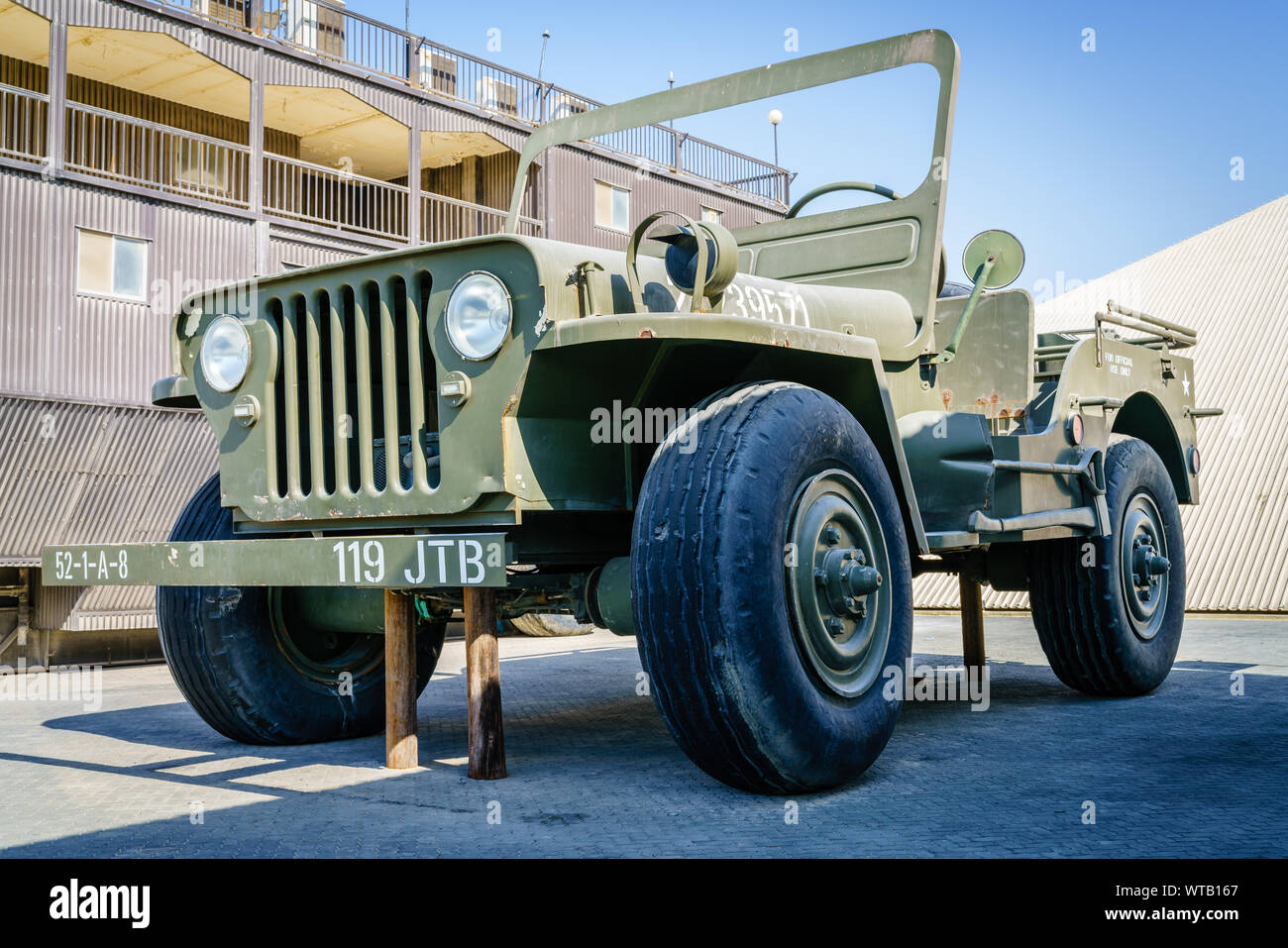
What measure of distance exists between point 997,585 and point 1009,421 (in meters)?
1.15

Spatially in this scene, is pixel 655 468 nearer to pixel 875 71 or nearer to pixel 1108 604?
pixel 875 71

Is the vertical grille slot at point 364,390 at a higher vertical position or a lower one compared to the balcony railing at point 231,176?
lower

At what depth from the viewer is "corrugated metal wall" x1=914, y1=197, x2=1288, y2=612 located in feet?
45.2

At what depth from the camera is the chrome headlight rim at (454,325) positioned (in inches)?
161

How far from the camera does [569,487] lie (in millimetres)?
4277

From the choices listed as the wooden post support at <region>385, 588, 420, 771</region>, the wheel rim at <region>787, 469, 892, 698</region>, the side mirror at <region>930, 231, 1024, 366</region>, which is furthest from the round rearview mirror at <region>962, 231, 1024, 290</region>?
the wooden post support at <region>385, 588, 420, 771</region>

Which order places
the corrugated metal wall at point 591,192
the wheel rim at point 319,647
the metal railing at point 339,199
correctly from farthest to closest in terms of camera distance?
the metal railing at point 339,199, the corrugated metal wall at point 591,192, the wheel rim at point 319,647

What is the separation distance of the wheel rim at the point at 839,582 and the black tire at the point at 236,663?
2461mm

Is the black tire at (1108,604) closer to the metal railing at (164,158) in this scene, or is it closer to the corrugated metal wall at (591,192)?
the corrugated metal wall at (591,192)

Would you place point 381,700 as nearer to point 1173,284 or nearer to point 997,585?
point 997,585

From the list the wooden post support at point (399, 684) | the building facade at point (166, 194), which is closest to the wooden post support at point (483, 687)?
the wooden post support at point (399, 684)

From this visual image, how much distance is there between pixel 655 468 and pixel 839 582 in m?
0.75

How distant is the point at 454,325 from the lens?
421 centimetres

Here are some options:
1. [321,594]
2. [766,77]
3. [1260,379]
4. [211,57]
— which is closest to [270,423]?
[321,594]
